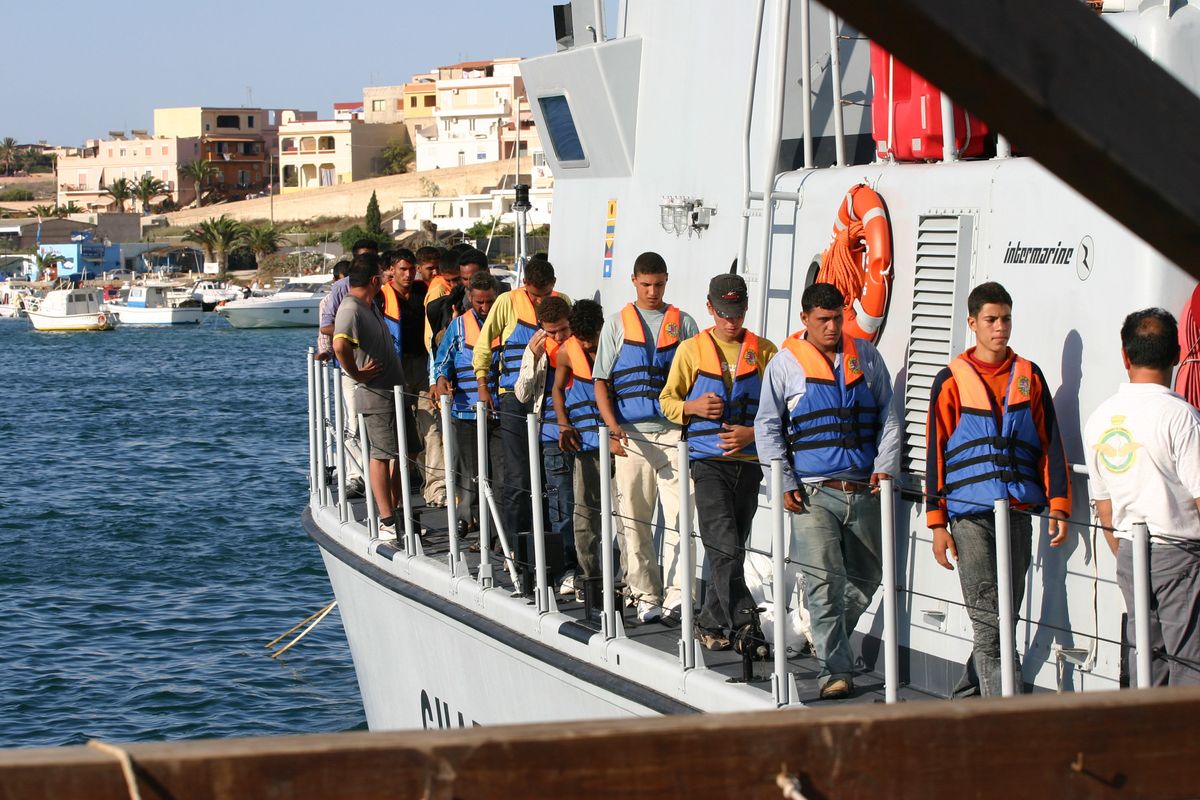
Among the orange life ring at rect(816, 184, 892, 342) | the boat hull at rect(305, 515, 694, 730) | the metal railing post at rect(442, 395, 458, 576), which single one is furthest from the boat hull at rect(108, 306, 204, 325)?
the orange life ring at rect(816, 184, 892, 342)

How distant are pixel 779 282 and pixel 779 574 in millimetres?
1912

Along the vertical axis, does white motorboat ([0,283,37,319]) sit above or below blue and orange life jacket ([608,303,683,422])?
below

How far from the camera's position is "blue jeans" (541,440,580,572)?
7082 mm

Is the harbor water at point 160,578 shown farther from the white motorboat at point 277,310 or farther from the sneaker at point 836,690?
the white motorboat at point 277,310

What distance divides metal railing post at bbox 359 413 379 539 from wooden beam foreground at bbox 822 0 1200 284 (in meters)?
6.58

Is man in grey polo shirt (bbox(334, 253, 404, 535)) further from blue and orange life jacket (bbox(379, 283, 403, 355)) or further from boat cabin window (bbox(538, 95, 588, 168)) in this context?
boat cabin window (bbox(538, 95, 588, 168))

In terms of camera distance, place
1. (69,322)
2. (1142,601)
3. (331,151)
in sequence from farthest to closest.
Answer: (331,151) → (69,322) → (1142,601)

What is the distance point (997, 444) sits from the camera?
4805 mm

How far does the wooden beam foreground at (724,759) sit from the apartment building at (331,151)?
390 feet

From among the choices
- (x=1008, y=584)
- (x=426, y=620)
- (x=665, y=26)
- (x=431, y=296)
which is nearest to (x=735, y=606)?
(x=1008, y=584)

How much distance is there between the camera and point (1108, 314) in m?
4.83

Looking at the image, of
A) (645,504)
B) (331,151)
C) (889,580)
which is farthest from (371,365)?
(331,151)

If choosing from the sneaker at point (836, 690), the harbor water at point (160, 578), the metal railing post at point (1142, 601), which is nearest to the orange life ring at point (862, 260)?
the sneaker at point (836, 690)

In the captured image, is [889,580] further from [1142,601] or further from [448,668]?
[448,668]
